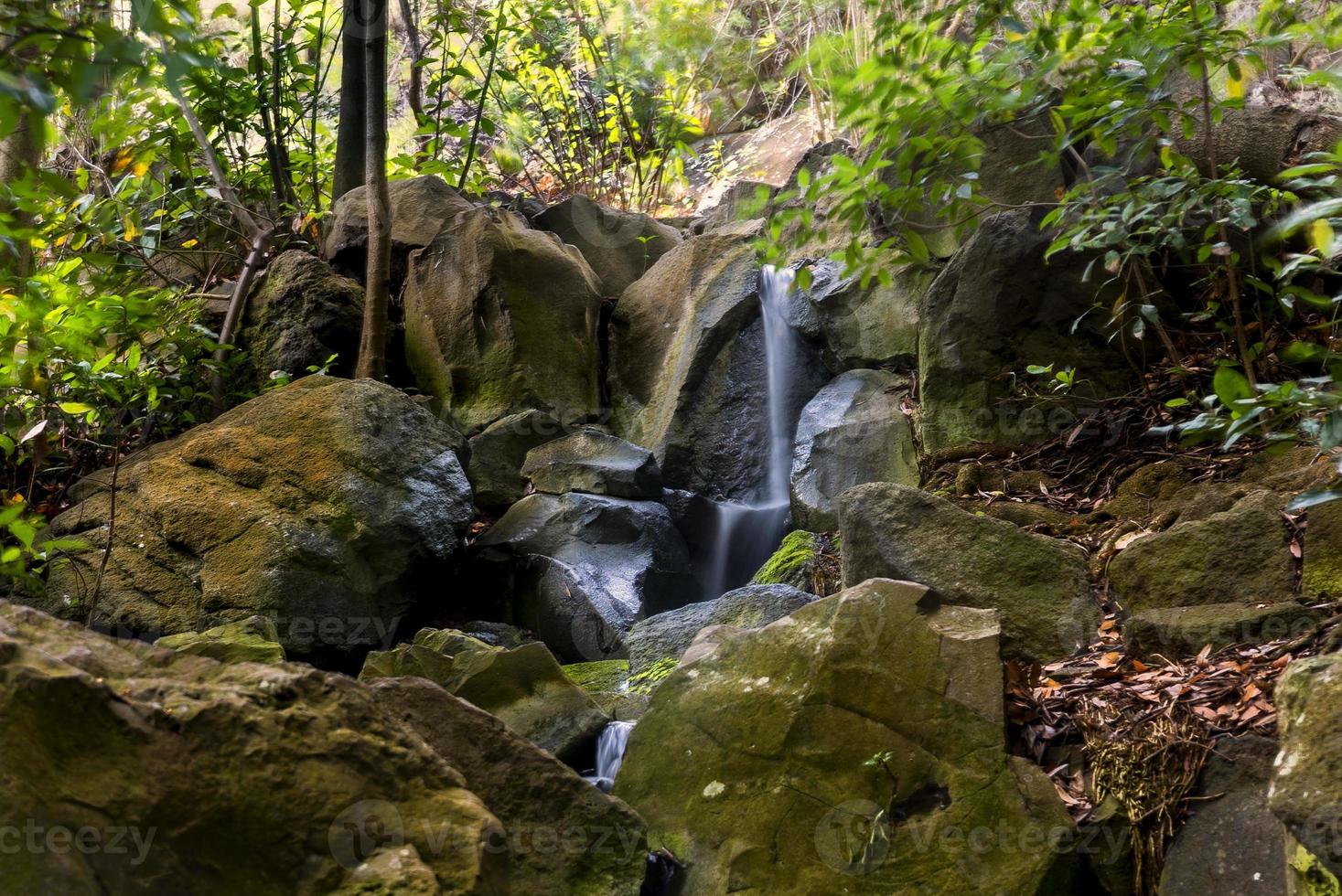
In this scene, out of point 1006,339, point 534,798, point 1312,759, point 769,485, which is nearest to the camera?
point 1312,759

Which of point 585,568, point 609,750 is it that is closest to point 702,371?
point 585,568

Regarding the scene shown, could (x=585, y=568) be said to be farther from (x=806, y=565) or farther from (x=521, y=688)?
(x=521, y=688)

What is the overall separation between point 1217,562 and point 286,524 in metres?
4.09

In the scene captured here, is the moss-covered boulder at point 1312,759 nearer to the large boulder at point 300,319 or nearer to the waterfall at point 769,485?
the waterfall at point 769,485

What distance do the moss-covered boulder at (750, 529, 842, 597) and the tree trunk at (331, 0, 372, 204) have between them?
4.59 m

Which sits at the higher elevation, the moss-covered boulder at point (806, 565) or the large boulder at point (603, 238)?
the large boulder at point (603, 238)

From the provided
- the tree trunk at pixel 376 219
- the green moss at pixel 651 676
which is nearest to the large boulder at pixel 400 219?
the tree trunk at pixel 376 219

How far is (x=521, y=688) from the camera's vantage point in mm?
4164

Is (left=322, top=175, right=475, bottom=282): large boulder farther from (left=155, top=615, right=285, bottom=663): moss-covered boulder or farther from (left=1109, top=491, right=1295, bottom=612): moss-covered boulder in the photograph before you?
(left=1109, top=491, right=1295, bottom=612): moss-covered boulder

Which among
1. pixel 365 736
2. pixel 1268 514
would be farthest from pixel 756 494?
pixel 365 736

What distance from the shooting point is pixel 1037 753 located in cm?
332

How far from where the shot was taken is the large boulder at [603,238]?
9336 millimetres

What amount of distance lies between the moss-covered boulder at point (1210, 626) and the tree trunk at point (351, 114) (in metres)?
6.40

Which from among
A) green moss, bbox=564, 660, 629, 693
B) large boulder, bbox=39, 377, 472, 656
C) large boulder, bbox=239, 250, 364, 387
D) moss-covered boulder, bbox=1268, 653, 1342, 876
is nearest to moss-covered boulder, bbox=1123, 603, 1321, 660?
moss-covered boulder, bbox=1268, 653, 1342, 876
